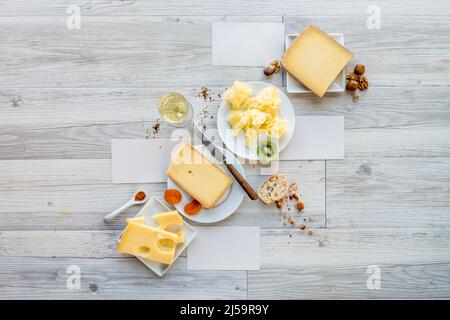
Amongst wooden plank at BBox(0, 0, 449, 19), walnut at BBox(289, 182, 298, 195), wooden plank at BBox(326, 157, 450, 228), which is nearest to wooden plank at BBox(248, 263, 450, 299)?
wooden plank at BBox(326, 157, 450, 228)

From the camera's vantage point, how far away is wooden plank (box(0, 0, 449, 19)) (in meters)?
1.51

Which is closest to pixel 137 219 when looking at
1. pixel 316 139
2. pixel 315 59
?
pixel 316 139

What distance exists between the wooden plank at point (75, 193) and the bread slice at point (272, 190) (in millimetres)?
41

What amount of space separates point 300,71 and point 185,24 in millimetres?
416

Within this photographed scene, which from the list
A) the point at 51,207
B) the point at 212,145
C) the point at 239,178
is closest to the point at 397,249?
the point at 239,178

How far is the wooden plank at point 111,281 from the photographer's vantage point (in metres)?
1.50

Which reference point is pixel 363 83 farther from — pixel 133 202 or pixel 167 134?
pixel 133 202

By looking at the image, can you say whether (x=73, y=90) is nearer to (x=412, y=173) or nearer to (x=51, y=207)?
(x=51, y=207)

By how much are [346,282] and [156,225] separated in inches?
26.1

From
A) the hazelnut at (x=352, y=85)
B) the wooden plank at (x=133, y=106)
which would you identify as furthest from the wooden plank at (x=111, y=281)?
the hazelnut at (x=352, y=85)

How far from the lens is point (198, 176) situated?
143 centimetres

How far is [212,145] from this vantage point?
4.84ft

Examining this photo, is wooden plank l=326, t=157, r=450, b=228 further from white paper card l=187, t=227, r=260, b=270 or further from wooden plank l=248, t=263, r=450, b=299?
white paper card l=187, t=227, r=260, b=270

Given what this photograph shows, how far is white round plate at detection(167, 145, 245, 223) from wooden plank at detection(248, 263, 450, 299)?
238 mm
